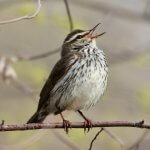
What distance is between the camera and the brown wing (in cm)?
1069

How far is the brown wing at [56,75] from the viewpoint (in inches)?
421

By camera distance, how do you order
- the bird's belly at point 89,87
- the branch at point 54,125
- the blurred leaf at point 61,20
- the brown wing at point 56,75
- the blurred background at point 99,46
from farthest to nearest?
1. the blurred leaf at point 61,20
2. the blurred background at point 99,46
3. the brown wing at point 56,75
4. the bird's belly at point 89,87
5. the branch at point 54,125

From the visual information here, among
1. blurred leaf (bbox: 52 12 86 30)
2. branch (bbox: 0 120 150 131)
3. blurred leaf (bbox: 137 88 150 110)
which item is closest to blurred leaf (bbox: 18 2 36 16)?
blurred leaf (bbox: 52 12 86 30)

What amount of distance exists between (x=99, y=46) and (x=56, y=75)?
425 cm

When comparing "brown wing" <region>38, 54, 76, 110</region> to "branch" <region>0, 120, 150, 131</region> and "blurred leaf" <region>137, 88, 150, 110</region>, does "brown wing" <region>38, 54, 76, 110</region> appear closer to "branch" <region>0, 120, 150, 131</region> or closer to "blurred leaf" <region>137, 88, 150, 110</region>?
"branch" <region>0, 120, 150, 131</region>

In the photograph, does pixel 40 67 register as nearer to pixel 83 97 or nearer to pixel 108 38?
pixel 108 38

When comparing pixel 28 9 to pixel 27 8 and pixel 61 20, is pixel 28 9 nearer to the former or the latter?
pixel 27 8

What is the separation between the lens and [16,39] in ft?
54.2

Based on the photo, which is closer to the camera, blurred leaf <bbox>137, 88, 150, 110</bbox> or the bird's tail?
the bird's tail

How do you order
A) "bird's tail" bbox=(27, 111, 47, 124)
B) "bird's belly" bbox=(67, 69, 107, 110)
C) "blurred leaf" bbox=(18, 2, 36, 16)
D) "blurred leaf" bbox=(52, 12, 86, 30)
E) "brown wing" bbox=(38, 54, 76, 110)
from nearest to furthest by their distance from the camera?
1. "bird's belly" bbox=(67, 69, 107, 110)
2. "brown wing" bbox=(38, 54, 76, 110)
3. "bird's tail" bbox=(27, 111, 47, 124)
4. "blurred leaf" bbox=(18, 2, 36, 16)
5. "blurred leaf" bbox=(52, 12, 86, 30)

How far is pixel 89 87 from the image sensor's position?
10.4 metres

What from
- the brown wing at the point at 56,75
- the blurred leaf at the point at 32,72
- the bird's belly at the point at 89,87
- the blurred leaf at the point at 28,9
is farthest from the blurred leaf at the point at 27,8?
the bird's belly at the point at 89,87

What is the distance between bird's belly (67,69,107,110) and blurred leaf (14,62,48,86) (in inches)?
151

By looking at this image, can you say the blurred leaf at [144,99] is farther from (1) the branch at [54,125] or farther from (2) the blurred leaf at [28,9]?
(1) the branch at [54,125]
